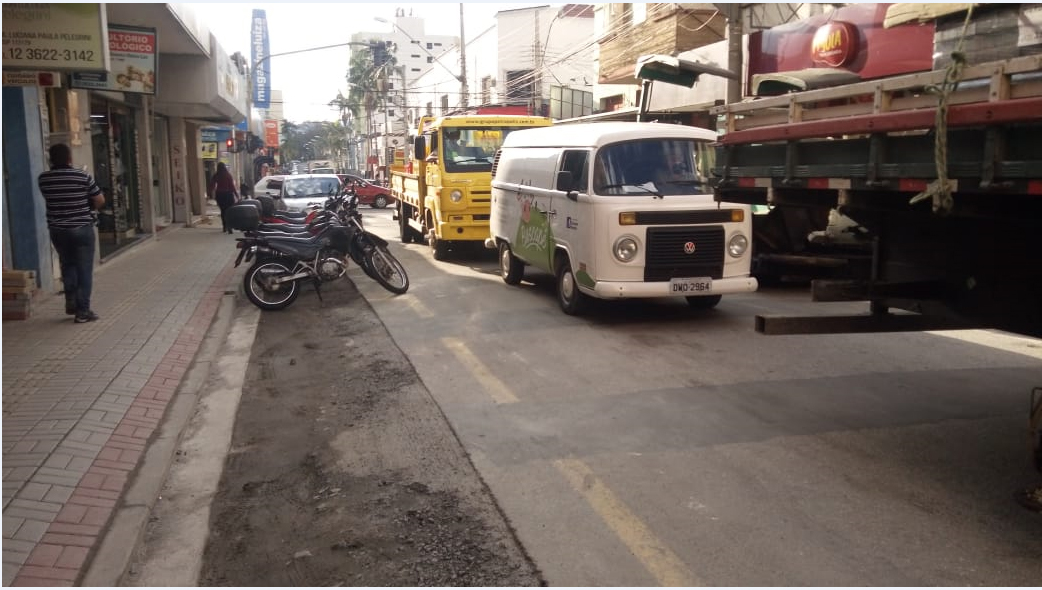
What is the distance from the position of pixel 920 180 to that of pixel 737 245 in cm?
521

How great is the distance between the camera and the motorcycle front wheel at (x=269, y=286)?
1095cm

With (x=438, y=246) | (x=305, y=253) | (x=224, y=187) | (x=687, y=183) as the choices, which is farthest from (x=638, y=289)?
(x=224, y=187)

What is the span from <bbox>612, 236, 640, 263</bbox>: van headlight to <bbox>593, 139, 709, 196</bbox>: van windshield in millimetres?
568

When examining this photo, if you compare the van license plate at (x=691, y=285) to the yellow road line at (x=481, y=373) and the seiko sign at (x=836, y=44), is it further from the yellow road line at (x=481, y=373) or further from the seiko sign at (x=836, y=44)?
the seiko sign at (x=836, y=44)

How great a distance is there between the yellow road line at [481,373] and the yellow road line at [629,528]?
1521 mm

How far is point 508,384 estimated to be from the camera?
23.2ft

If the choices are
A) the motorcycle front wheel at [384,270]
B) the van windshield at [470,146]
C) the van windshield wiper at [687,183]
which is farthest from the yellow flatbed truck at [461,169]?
the van windshield wiper at [687,183]

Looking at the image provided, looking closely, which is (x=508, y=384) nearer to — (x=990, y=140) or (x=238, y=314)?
(x=990, y=140)

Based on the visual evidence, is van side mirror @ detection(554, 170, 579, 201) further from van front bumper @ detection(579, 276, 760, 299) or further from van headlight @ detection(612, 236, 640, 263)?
van front bumper @ detection(579, 276, 760, 299)

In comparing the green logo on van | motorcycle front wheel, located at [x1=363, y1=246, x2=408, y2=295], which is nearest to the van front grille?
the green logo on van

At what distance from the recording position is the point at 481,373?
746cm

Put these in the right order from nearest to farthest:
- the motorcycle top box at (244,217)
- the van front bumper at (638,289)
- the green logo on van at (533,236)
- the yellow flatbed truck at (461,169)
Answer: the van front bumper at (638,289), the green logo on van at (533,236), the motorcycle top box at (244,217), the yellow flatbed truck at (461,169)

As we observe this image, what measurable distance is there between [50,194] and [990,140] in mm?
8752

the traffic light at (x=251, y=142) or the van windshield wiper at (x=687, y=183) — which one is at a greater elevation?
the traffic light at (x=251, y=142)
